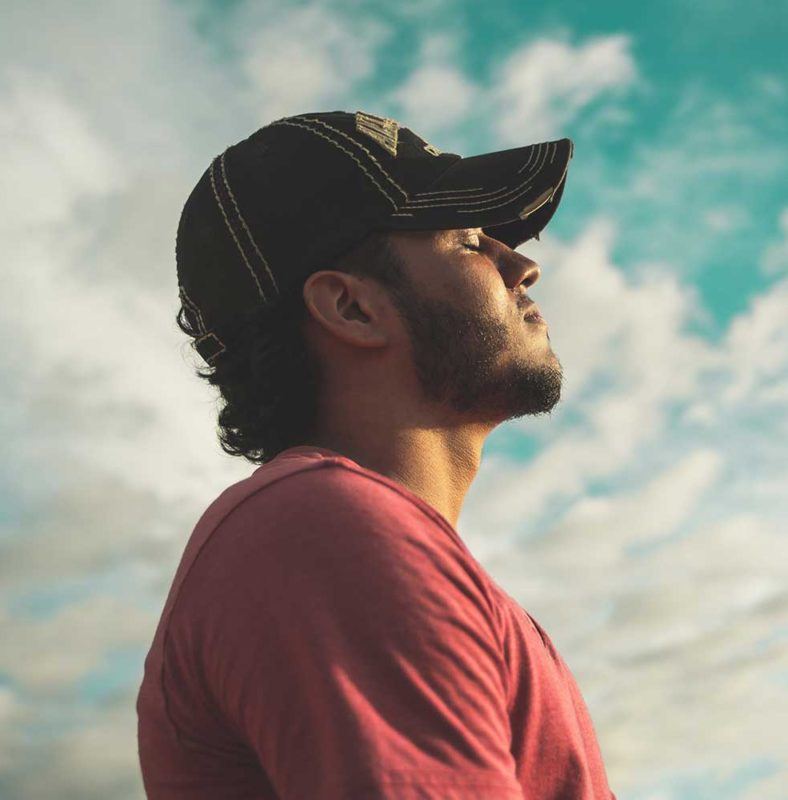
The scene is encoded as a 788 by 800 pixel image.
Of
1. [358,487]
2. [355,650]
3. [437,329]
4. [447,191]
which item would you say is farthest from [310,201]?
[355,650]

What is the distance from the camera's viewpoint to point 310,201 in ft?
12.1

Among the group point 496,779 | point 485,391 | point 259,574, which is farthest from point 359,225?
point 496,779

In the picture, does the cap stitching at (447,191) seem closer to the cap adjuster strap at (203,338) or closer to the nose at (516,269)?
the nose at (516,269)

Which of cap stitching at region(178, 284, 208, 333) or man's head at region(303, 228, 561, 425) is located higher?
cap stitching at region(178, 284, 208, 333)

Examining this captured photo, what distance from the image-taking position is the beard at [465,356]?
366 centimetres

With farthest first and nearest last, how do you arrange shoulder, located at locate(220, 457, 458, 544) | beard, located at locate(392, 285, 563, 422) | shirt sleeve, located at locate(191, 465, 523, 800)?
1. beard, located at locate(392, 285, 563, 422)
2. shoulder, located at locate(220, 457, 458, 544)
3. shirt sleeve, located at locate(191, 465, 523, 800)

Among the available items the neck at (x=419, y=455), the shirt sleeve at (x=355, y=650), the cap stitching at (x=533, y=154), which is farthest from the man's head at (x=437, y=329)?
the shirt sleeve at (x=355, y=650)

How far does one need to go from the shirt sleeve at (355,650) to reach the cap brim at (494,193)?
61.4 inches

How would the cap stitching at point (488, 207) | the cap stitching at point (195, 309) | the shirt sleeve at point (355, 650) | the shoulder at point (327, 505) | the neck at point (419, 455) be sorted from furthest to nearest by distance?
the cap stitching at point (195, 309) < the cap stitching at point (488, 207) < the neck at point (419, 455) < the shoulder at point (327, 505) < the shirt sleeve at point (355, 650)

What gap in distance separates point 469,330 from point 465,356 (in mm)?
94

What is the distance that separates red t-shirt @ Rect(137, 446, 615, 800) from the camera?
2043 mm

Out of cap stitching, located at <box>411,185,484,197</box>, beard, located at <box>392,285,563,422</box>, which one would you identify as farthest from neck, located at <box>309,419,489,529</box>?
cap stitching, located at <box>411,185,484,197</box>

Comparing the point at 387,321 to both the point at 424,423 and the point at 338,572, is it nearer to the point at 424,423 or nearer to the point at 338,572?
the point at 424,423

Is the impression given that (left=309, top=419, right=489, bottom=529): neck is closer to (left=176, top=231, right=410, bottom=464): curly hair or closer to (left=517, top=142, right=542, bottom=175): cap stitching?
(left=176, top=231, right=410, bottom=464): curly hair
